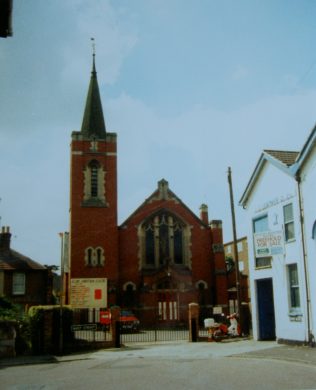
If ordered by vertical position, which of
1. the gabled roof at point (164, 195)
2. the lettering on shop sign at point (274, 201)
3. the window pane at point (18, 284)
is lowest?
the window pane at point (18, 284)

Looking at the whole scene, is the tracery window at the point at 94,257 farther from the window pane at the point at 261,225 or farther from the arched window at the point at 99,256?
the window pane at the point at 261,225

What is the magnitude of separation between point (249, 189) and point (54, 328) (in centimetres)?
1085

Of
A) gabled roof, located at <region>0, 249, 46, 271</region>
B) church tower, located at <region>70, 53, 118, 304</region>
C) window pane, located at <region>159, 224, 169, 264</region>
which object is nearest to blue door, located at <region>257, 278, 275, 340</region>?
church tower, located at <region>70, 53, 118, 304</region>

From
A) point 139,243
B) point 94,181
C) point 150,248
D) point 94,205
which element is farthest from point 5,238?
point 150,248

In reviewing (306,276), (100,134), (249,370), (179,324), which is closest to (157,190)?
(100,134)

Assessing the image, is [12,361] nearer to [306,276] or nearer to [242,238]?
[306,276]

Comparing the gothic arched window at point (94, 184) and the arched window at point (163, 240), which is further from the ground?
the gothic arched window at point (94, 184)

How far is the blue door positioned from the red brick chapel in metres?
15.4

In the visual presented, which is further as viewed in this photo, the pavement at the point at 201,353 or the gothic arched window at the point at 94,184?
the gothic arched window at the point at 94,184

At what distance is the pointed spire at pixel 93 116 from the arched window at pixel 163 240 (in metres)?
8.47

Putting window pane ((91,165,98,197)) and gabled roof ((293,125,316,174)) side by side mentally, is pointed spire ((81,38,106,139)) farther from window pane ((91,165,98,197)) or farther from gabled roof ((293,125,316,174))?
gabled roof ((293,125,316,174))

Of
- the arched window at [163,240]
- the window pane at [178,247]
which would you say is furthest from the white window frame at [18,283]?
the window pane at [178,247]

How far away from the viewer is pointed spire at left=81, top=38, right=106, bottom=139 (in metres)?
41.7

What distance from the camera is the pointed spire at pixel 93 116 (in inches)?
1642
